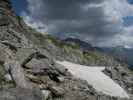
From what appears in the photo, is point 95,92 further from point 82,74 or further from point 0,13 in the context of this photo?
point 0,13

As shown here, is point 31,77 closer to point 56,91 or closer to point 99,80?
point 56,91

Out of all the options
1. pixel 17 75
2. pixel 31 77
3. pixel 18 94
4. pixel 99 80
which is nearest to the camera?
pixel 18 94

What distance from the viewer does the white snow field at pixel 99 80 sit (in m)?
37.9

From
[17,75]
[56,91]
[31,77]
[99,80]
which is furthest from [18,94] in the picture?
[99,80]

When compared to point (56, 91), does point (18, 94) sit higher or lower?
higher

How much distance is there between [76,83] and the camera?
109 ft

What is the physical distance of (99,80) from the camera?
40.7m

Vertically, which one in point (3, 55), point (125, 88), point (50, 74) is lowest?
point (125, 88)

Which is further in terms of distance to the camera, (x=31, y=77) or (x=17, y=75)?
(x=31, y=77)

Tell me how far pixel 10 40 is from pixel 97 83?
13650 millimetres

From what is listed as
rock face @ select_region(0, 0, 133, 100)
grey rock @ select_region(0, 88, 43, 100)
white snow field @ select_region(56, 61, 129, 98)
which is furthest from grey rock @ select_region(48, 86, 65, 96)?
white snow field @ select_region(56, 61, 129, 98)

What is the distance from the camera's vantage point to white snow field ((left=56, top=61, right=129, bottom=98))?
124ft

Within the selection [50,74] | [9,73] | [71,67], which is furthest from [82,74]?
[9,73]

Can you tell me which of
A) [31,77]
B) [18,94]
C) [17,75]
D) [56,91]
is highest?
[17,75]
